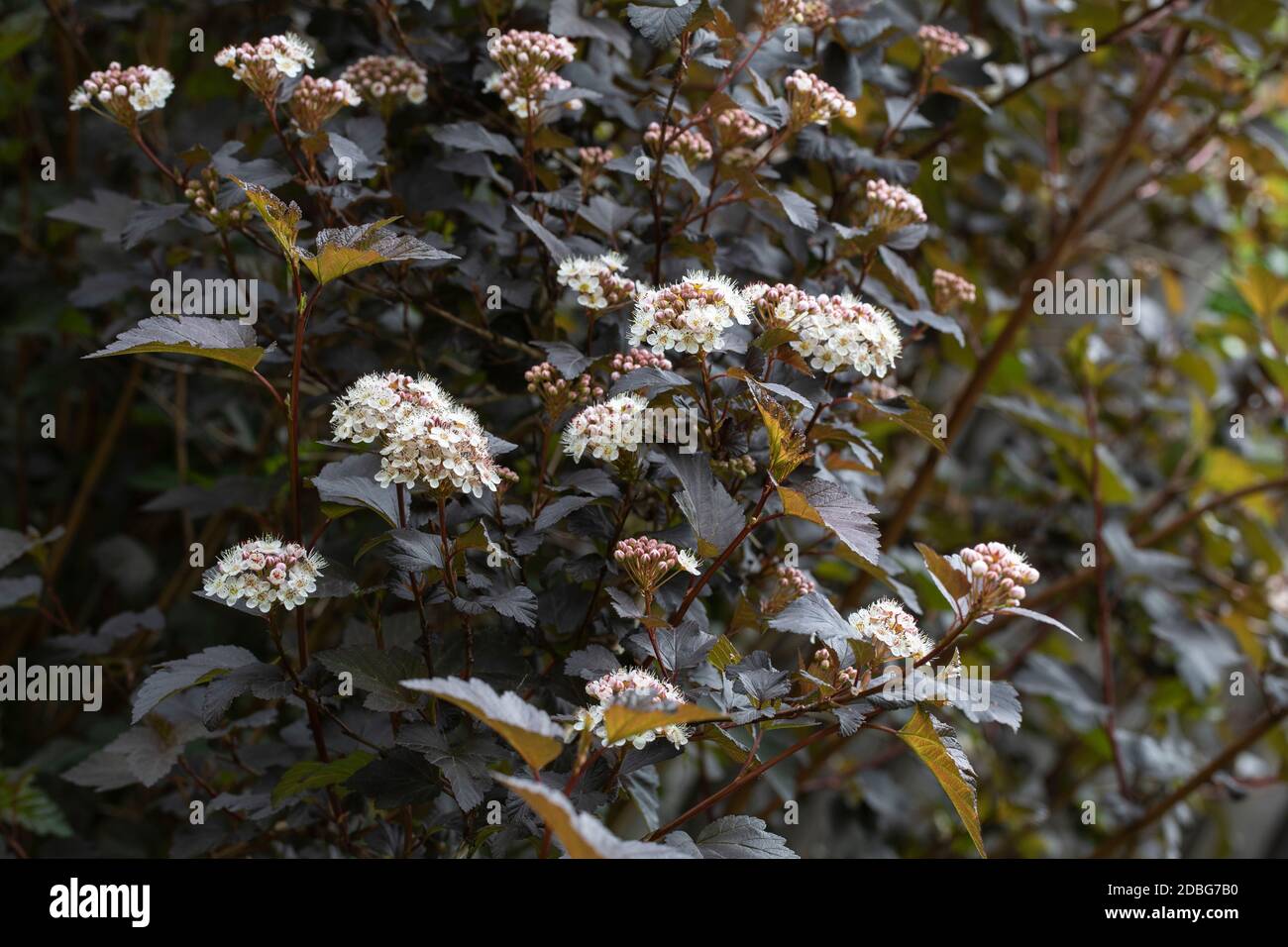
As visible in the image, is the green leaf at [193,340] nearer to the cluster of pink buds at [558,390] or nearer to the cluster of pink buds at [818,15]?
the cluster of pink buds at [558,390]

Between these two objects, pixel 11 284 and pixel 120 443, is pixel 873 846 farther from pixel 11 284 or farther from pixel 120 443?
pixel 11 284

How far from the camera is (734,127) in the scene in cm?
107

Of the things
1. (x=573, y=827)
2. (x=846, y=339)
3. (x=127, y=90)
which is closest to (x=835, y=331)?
(x=846, y=339)

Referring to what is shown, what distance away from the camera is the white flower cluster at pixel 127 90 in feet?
3.31

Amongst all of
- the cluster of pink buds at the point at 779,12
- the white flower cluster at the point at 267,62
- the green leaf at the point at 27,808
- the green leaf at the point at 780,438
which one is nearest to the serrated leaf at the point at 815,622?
the green leaf at the point at 780,438

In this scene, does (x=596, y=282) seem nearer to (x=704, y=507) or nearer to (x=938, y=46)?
(x=704, y=507)

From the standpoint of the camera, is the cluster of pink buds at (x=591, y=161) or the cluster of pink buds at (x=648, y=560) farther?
the cluster of pink buds at (x=591, y=161)

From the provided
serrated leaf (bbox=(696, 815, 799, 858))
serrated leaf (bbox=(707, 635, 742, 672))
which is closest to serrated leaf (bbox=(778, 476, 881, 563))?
serrated leaf (bbox=(707, 635, 742, 672))

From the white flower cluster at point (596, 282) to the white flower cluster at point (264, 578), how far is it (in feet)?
1.07

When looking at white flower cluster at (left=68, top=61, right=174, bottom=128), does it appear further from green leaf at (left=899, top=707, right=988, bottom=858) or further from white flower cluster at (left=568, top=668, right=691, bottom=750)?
green leaf at (left=899, top=707, right=988, bottom=858)

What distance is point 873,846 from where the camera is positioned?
5.99ft

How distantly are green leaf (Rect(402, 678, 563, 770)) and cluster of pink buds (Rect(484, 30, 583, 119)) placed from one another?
57 cm

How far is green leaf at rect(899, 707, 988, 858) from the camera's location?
2.67 feet

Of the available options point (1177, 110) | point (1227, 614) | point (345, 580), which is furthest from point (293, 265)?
point (1177, 110)
